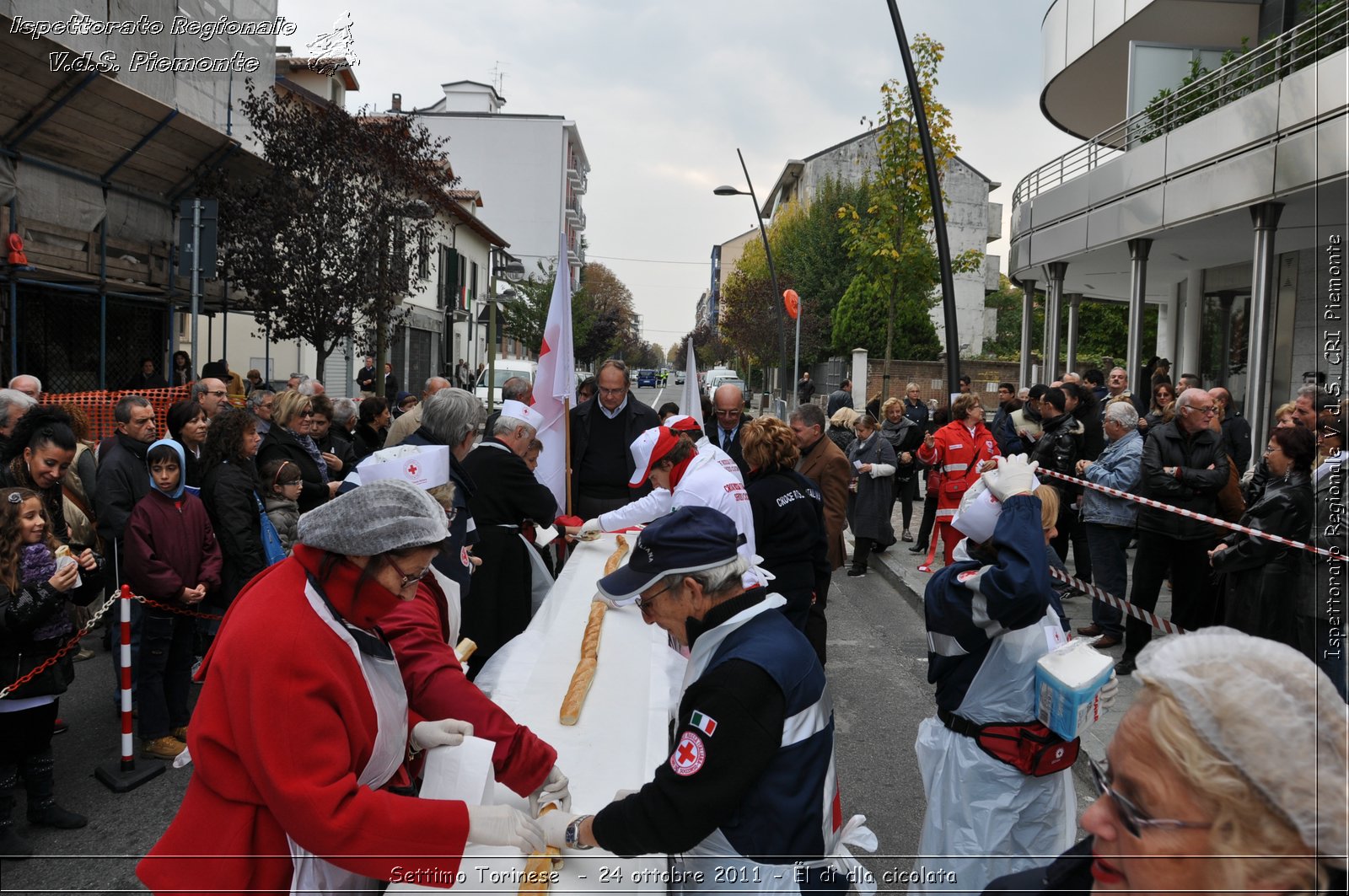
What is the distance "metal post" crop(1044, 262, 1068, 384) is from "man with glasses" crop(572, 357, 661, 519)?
13389mm

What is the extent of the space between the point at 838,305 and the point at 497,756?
127 ft

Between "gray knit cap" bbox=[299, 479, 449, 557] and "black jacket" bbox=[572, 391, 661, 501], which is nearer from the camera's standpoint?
"gray knit cap" bbox=[299, 479, 449, 557]

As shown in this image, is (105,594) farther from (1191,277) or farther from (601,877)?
(1191,277)

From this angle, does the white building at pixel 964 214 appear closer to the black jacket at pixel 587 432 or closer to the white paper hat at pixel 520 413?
the black jacket at pixel 587 432

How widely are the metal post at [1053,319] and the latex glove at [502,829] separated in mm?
18609

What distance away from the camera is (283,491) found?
247 inches

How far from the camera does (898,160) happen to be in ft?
58.2

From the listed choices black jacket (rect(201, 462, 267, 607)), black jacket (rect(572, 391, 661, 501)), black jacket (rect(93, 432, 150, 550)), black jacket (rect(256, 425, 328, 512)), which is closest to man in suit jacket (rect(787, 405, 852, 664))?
black jacket (rect(572, 391, 661, 501))

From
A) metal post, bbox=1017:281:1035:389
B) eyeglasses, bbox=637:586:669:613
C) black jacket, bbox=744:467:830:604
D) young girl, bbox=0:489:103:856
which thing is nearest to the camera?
eyeglasses, bbox=637:586:669:613

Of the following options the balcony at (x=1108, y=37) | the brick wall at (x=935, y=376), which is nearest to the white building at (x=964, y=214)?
the brick wall at (x=935, y=376)

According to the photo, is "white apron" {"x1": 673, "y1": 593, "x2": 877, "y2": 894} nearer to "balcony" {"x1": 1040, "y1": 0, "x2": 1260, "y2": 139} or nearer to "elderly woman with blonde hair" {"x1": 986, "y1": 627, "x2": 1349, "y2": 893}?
"elderly woman with blonde hair" {"x1": 986, "y1": 627, "x2": 1349, "y2": 893}

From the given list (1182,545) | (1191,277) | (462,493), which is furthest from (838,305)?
(462,493)

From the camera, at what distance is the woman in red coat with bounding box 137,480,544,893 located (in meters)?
2.00

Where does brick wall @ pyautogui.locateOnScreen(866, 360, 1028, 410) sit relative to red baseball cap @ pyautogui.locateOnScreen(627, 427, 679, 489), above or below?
above
